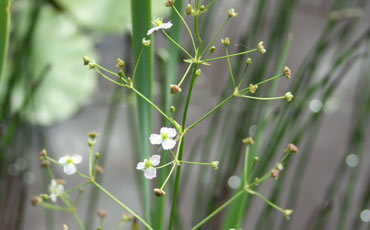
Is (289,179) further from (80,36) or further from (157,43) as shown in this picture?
(80,36)

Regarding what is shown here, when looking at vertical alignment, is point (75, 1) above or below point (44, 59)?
above

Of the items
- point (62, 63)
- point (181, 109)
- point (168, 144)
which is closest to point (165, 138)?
point (168, 144)

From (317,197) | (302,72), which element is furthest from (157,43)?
(302,72)

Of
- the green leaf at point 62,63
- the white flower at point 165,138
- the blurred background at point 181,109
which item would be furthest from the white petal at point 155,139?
the green leaf at point 62,63

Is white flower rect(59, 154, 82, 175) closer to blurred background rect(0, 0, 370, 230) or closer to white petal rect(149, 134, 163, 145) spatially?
white petal rect(149, 134, 163, 145)

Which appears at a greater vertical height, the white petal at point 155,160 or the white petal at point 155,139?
the white petal at point 155,139

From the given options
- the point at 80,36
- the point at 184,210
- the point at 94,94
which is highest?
the point at 80,36

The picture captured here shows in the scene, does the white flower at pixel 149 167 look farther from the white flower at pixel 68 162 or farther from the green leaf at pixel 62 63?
the green leaf at pixel 62 63

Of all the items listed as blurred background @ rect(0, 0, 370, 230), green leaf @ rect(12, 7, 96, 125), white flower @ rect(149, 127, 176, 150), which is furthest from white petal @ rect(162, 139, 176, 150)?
green leaf @ rect(12, 7, 96, 125)
